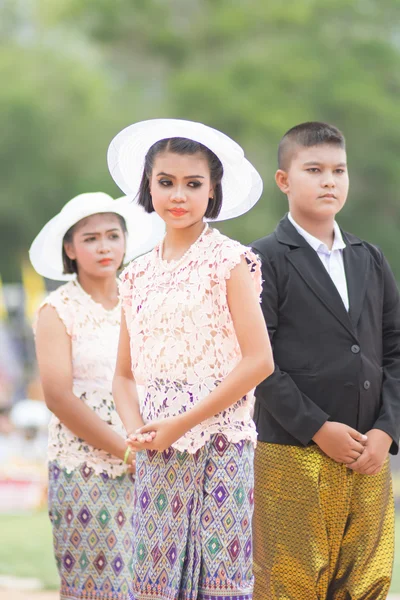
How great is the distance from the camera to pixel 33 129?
2169 cm

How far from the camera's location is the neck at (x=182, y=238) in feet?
10.0

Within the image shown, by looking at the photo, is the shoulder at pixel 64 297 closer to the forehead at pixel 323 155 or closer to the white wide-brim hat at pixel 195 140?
the white wide-brim hat at pixel 195 140

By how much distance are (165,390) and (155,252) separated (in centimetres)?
43

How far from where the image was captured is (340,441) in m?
3.30

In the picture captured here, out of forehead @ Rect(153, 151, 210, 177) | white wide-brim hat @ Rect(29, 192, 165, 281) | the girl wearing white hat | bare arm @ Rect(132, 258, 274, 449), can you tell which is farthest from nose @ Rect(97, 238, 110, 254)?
bare arm @ Rect(132, 258, 274, 449)

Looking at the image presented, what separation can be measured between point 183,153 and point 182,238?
250 millimetres

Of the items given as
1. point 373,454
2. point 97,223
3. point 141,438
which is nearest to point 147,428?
point 141,438

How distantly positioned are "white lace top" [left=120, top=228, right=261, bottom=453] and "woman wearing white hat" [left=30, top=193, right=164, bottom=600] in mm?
838

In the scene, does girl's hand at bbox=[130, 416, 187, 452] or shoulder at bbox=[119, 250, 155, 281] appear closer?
girl's hand at bbox=[130, 416, 187, 452]

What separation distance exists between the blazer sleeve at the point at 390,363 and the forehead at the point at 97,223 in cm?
105

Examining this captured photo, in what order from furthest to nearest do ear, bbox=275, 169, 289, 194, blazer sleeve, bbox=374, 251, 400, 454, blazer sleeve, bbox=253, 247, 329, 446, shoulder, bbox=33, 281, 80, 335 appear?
shoulder, bbox=33, 281, 80, 335 → ear, bbox=275, 169, 289, 194 → blazer sleeve, bbox=374, 251, 400, 454 → blazer sleeve, bbox=253, 247, 329, 446

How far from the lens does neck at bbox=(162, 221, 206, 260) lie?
10.0 ft

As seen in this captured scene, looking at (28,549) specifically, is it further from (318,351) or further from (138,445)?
(138,445)

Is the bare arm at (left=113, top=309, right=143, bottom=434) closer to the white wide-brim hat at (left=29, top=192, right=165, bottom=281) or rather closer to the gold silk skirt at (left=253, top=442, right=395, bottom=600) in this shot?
the gold silk skirt at (left=253, top=442, right=395, bottom=600)
